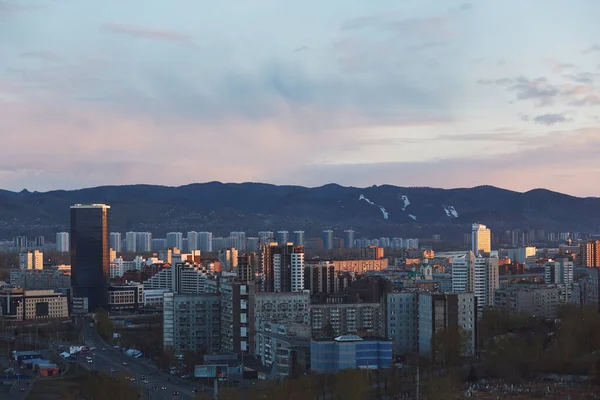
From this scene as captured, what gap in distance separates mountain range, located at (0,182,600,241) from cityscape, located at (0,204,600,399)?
49.6m

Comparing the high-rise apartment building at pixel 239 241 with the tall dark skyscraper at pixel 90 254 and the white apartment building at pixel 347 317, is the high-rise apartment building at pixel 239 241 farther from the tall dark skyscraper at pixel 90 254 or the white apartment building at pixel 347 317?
the white apartment building at pixel 347 317

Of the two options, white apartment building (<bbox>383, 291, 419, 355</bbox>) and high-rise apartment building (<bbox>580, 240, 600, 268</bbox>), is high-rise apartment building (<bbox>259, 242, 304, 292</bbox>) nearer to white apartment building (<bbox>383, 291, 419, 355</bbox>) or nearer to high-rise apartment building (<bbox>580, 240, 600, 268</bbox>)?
white apartment building (<bbox>383, 291, 419, 355</bbox>)

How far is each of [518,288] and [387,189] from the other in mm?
91378

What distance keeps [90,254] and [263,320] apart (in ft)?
67.1

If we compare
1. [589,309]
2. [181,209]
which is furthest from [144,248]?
[589,309]

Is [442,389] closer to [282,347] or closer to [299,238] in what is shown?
[282,347]

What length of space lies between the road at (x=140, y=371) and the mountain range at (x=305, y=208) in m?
62.8

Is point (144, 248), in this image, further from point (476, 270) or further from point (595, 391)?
point (595, 391)

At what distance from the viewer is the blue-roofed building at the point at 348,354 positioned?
17.2 m

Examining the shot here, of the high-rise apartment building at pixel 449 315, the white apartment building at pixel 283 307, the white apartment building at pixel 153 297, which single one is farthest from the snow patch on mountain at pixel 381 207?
the high-rise apartment building at pixel 449 315

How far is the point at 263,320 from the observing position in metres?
21.0

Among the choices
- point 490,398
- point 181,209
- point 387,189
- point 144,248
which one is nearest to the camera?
point 490,398

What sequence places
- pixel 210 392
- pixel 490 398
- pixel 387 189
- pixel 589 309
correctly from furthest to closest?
pixel 387 189, pixel 589 309, pixel 210 392, pixel 490 398

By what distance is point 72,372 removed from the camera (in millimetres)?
20641
